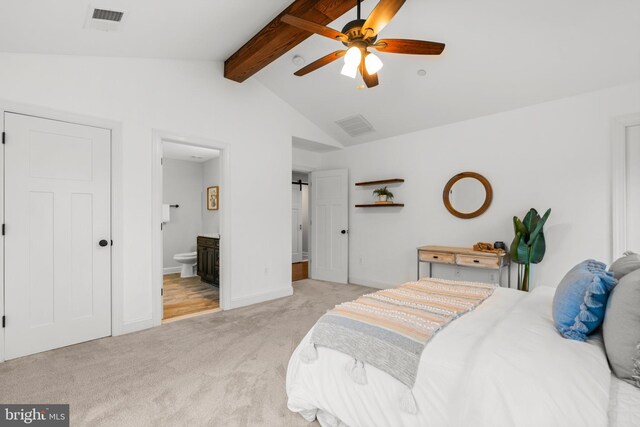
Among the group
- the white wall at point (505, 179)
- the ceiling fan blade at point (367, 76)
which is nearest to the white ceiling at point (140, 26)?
the ceiling fan blade at point (367, 76)

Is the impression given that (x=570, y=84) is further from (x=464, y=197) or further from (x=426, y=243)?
(x=426, y=243)

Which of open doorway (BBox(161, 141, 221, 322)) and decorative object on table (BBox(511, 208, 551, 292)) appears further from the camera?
open doorway (BBox(161, 141, 221, 322))

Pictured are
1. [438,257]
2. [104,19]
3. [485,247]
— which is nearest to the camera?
[104,19]

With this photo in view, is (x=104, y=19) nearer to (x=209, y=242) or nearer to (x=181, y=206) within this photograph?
(x=209, y=242)

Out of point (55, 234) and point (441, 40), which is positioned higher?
point (441, 40)

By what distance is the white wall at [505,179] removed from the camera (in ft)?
10.7

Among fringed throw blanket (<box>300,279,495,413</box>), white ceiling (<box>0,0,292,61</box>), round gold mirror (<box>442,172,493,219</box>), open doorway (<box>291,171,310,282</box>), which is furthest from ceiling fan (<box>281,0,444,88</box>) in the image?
open doorway (<box>291,171,310,282</box>)

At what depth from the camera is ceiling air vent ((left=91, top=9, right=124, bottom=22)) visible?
2.31 m

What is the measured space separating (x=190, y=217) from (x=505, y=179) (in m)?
5.95

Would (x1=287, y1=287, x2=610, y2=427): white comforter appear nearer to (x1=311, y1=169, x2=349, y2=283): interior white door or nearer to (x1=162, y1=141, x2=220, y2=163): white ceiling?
(x1=311, y1=169, x2=349, y2=283): interior white door

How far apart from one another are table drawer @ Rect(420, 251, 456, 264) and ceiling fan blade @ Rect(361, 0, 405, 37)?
2.75 metres

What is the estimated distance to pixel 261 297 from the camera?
14.0 ft

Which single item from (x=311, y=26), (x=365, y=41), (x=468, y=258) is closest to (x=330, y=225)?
(x=468, y=258)

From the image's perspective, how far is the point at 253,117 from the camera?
4254mm
